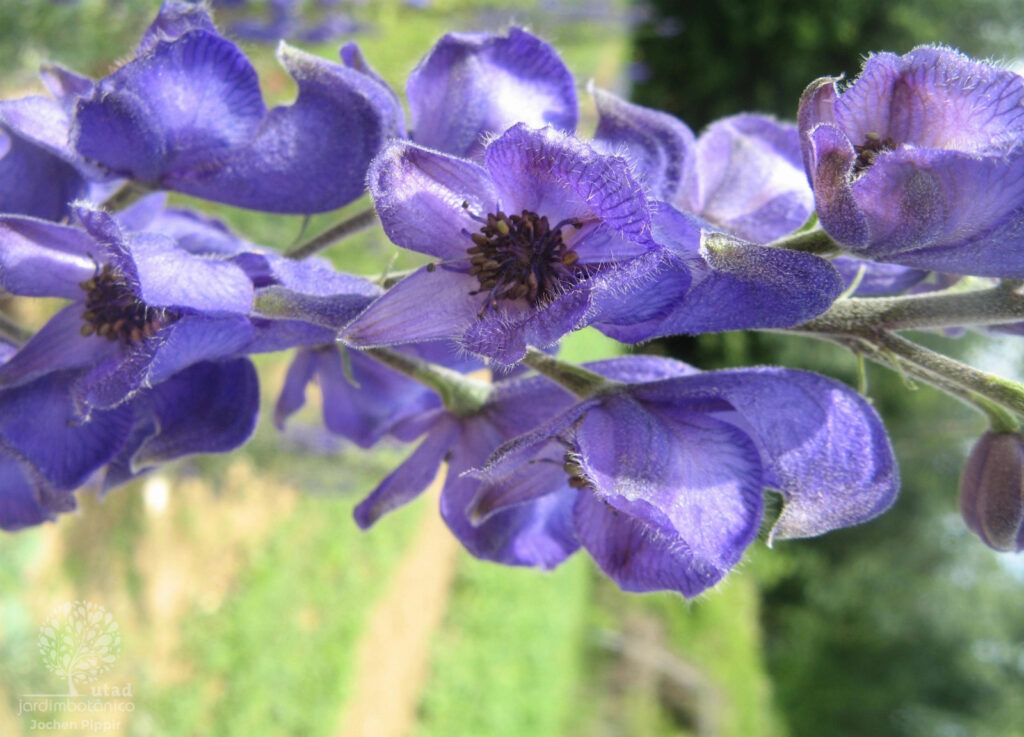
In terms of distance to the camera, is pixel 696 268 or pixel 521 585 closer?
pixel 696 268

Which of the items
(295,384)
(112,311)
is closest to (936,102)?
(112,311)

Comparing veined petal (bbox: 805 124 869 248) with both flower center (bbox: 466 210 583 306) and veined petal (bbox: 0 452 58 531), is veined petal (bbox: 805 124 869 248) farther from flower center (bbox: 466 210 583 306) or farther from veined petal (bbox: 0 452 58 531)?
veined petal (bbox: 0 452 58 531)

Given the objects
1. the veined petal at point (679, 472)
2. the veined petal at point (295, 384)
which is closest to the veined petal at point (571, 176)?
the veined petal at point (679, 472)

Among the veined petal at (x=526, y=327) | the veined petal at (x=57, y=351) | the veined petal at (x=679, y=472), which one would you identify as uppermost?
the veined petal at (x=526, y=327)

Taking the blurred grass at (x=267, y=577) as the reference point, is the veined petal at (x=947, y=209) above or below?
above

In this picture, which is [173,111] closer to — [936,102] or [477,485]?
[477,485]

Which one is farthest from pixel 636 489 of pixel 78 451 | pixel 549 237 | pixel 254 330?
pixel 78 451

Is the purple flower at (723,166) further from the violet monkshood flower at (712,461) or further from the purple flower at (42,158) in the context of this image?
the purple flower at (42,158)
